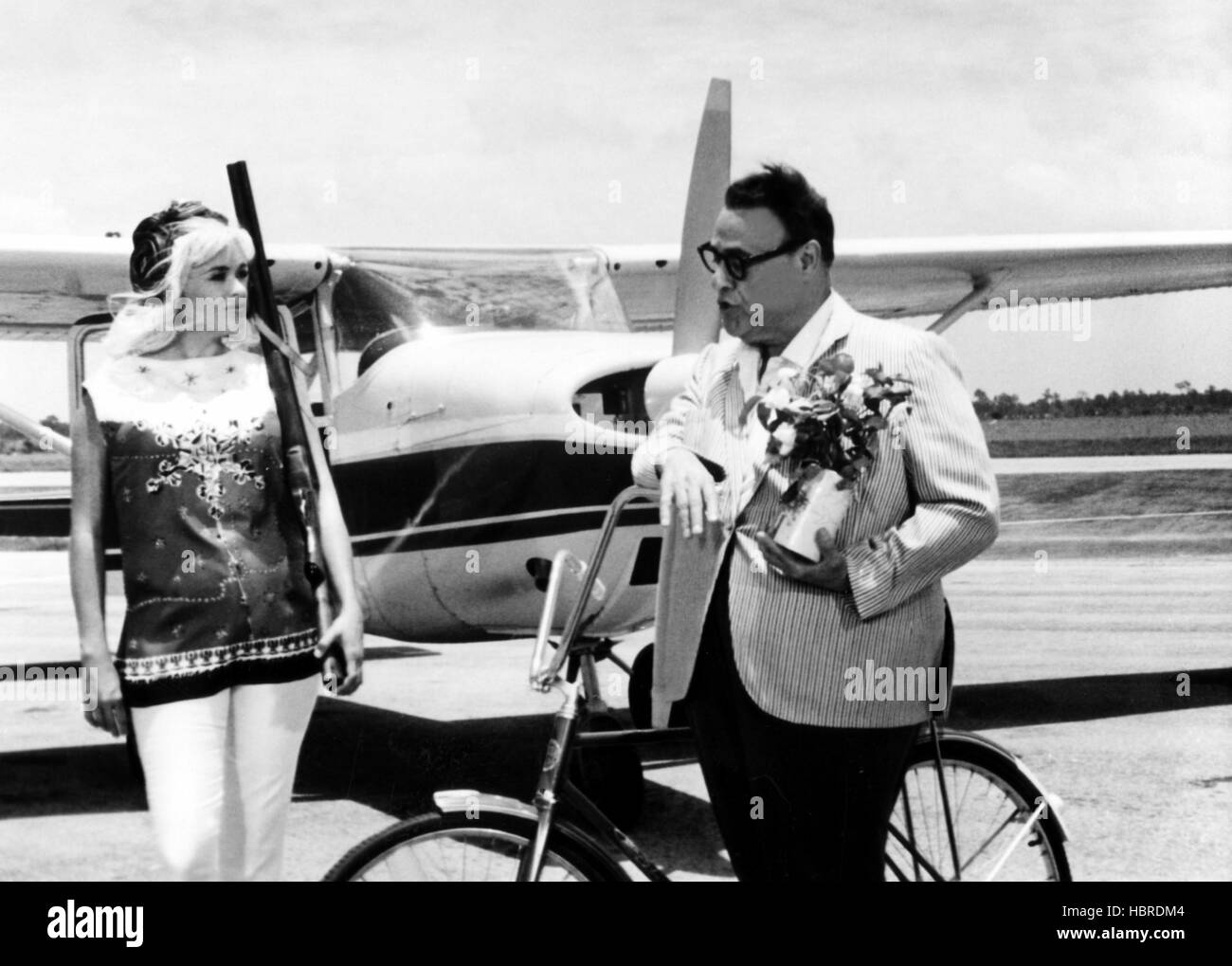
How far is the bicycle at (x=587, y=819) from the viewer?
204 cm

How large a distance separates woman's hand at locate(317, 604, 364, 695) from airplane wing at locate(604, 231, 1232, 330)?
4.07 metres

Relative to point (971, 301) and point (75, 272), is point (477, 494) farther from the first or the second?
point (971, 301)

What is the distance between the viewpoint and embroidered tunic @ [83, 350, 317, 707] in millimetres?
2191

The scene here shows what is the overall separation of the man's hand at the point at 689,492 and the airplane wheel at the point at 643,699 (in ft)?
1.12

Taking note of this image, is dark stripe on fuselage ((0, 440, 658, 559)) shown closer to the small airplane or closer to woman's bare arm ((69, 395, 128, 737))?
the small airplane

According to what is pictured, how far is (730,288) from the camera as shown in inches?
82.3

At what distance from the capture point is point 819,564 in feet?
6.59

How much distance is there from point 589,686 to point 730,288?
7.37 ft

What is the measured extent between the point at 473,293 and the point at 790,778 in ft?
10.1

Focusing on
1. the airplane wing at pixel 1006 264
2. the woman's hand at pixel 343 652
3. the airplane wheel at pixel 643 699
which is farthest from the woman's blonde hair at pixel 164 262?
the airplane wing at pixel 1006 264
